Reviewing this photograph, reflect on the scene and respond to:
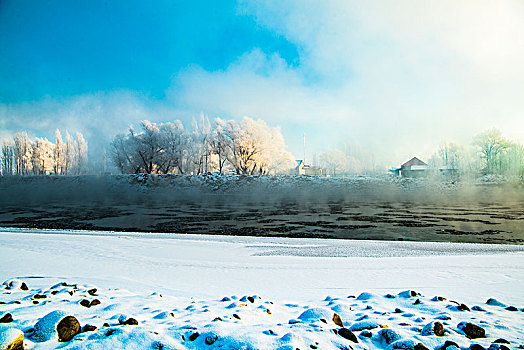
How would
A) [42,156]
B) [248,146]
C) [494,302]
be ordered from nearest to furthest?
[494,302] → [248,146] → [42,156]

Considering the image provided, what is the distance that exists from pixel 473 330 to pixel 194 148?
1758 inches

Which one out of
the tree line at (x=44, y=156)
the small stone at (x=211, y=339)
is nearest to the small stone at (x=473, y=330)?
the small stone at (x=211, y=339)

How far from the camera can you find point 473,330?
1.98 metres

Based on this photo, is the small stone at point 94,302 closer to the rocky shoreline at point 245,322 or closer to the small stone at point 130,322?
the rocky shoreline at point 245,322

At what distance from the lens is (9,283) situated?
118 inches

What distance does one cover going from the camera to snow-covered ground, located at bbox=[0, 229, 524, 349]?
1899mm

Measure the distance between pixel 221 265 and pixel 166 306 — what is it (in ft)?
5.78

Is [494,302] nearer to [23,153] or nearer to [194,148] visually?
[194,148]

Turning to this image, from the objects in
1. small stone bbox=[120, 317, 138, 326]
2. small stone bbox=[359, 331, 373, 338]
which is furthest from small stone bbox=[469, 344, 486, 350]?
small stone bbox=[120, 317, 138, 326]

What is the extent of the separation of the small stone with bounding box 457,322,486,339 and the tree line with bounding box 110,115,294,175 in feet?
134

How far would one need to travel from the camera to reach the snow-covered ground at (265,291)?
190 centimetres

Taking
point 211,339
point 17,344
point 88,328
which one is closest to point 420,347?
point 211,339

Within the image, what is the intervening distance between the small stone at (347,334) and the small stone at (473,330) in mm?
779

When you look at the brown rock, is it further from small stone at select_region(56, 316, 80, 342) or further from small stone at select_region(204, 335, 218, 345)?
small stone at select_region(204, 335, 218, 345)
